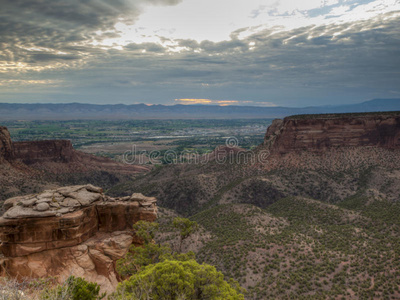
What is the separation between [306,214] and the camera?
45.1 metres

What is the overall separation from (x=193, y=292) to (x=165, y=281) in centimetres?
210

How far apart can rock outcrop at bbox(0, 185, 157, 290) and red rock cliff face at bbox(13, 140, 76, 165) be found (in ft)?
267

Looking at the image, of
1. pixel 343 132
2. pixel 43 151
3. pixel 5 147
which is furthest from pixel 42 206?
pixel 43 151

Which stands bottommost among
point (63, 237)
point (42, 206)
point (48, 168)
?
point (48, 168)

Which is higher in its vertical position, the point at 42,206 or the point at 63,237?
the point at 42,206

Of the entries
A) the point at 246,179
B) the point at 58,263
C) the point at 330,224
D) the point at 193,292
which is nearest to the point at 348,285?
the point at 330,224

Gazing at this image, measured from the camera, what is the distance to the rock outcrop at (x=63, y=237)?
70.8 ft

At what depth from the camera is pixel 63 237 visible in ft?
73.8

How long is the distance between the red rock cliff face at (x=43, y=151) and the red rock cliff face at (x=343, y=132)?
8022 cm

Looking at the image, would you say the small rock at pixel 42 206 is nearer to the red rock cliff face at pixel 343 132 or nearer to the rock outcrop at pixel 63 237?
the rock outcrop at pixel 63 237

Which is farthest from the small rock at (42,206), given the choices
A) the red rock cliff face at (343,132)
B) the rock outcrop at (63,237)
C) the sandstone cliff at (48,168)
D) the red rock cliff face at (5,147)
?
the red rock cliff face at (5,147)

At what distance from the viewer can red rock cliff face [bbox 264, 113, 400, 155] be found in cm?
7044

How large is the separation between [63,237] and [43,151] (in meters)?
88.0

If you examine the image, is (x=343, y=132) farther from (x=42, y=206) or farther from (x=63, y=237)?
(x=42, y=206)
